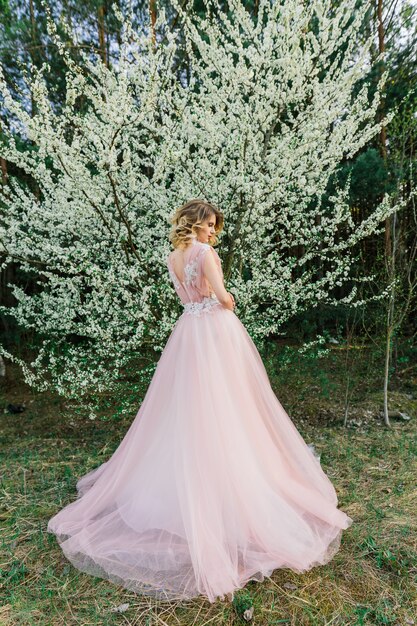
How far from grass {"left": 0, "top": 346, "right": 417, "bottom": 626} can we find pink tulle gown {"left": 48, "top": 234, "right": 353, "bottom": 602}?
9 cm

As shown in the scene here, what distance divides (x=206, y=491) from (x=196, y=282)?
1.19 meters

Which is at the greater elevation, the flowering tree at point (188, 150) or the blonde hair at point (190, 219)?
the flowering tree at point (188, 150)

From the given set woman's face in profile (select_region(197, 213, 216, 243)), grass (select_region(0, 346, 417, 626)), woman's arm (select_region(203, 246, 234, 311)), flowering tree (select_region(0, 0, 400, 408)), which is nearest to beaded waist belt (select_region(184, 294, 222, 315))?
woman's arm (select_region(203, 246, 234, 311))

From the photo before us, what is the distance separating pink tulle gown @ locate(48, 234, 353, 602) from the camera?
2293 mm

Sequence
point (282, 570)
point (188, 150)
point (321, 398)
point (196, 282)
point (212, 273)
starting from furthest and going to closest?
point (321, 398), point (188, 150), point (196, 282), point (212, 273), point (282, 570)

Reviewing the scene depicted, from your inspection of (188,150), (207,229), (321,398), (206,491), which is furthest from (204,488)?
(321,398)

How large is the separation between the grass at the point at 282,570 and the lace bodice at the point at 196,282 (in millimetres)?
1537

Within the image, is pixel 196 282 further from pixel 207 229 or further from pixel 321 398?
pixel 321 398

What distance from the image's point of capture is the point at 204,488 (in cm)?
248

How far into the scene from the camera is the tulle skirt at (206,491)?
90.1 inches

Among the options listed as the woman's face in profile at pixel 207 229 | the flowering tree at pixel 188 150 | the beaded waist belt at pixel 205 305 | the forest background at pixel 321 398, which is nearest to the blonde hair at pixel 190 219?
the woman's face in profile at pixel 207 229

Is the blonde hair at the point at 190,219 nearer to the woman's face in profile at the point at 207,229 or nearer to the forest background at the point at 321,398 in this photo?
the woman's face in profile at the point at 207,229

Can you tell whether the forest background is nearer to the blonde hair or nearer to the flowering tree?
the flowering tree

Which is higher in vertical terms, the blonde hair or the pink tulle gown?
the blonde hair
